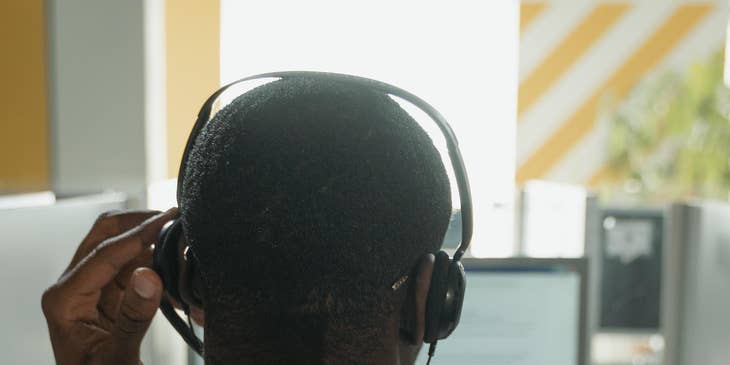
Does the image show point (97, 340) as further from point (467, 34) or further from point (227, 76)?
point (467, 34)

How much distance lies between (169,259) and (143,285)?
0.03 meters

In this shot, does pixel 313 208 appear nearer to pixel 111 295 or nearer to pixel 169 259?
pixel 169 259

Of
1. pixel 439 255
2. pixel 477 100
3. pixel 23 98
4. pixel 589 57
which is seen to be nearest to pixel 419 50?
pixel 477 100

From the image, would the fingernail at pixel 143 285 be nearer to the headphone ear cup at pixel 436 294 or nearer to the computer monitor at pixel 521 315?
the headphone ear cup at pixel 436 294

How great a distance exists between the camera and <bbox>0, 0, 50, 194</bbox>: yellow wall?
1.61 m

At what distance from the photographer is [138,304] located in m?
0.52

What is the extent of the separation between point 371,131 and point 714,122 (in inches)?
145

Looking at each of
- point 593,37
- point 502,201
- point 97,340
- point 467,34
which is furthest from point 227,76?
point 97,340

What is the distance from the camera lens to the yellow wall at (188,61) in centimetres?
199

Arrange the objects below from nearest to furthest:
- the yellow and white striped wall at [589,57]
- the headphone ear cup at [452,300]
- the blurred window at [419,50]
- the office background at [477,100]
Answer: the headphone ear cup at [452,300], the office background at [477,100], the blurred window at [419,50], the yellow and white striped wall at [589,57]

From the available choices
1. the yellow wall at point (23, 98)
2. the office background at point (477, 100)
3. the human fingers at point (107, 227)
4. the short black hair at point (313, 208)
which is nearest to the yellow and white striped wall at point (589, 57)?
the office background at point (477, 100)

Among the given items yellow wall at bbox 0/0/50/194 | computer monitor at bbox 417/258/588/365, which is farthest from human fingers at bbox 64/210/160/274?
yellow wall at bbox 0/0/50/194

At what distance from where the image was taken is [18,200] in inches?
33.3

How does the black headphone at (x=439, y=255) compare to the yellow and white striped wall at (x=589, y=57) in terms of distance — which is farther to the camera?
the yellow and white striped wall at (x=589, y=57)
